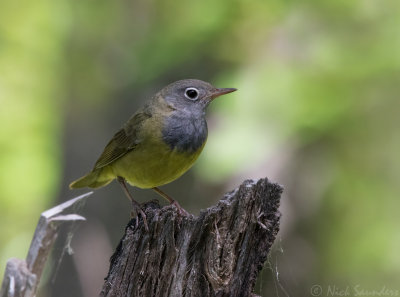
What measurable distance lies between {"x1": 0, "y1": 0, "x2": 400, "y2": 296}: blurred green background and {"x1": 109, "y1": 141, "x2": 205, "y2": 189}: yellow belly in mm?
1186

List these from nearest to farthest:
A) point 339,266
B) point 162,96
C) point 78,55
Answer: point 162,96, point 339,266, point 78,55

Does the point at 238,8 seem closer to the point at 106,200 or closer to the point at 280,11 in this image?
the point at 280,11

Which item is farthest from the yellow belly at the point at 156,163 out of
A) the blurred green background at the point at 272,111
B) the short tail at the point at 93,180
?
the blurred green background at the point at 272,111

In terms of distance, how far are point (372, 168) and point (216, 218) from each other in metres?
5.62

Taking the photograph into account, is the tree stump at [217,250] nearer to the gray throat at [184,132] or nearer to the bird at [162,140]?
the bird at [162,140]

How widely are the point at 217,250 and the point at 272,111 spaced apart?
3.12m

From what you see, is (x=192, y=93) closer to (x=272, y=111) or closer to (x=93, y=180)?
(x=272, y=111)

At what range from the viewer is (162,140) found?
4.83 meters

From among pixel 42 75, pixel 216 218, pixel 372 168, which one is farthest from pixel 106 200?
pixel 42 75

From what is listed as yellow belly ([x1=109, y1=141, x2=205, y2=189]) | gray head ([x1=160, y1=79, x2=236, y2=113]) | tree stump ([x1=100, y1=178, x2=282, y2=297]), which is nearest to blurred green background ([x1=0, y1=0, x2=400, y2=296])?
gray head ([x1=160, y1=79, x2=236, y2=113])

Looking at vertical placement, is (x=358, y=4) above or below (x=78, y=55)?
below

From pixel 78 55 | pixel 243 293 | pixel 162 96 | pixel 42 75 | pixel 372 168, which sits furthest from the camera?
pixel 42 75

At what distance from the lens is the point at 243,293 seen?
3.29 m

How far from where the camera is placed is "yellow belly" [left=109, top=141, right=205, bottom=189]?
4.74m
